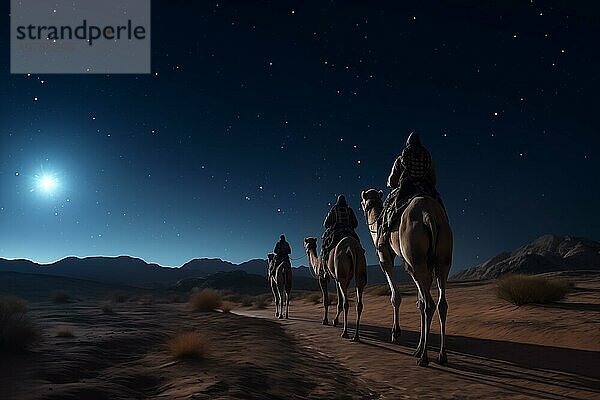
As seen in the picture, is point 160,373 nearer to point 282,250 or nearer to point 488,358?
point 488,358

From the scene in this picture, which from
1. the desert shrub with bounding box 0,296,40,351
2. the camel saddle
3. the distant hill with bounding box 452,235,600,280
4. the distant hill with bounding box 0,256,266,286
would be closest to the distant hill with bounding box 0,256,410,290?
the distant hill with bounding box 0,256,266,286

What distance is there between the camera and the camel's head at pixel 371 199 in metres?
12.2

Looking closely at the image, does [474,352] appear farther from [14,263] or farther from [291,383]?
[14,263]

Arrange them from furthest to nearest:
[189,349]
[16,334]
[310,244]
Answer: [310,244] → [16,334] → [189,349]

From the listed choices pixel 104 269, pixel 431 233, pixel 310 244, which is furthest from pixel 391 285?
pixel 104 269

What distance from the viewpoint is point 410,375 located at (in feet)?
21.7

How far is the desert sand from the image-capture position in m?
5.21

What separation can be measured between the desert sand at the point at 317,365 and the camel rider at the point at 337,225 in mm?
2867

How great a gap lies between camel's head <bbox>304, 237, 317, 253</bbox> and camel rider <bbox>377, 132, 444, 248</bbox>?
9.83 meters

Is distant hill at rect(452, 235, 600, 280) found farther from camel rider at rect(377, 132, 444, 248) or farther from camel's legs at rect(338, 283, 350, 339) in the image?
camel rider at rect(377, 132, 444, 248)

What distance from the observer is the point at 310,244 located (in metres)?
18.9

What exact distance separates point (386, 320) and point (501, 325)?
20.4 ft

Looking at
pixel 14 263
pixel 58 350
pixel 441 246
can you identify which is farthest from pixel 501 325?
pixel 14 263

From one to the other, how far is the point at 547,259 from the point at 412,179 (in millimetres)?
53757
